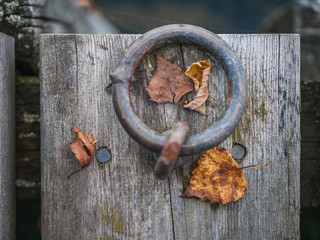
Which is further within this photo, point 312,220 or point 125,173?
point 312,220

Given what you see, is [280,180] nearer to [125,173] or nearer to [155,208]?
[155,208]

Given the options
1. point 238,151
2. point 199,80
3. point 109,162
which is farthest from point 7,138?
point 238,151

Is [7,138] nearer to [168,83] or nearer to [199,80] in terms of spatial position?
[168,83]

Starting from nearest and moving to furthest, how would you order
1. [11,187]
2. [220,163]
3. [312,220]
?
[220,163] → [11,187] → [312,220]

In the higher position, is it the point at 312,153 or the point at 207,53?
the point at 207,53

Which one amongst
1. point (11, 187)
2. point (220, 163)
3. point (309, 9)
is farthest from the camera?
point (309, 9)

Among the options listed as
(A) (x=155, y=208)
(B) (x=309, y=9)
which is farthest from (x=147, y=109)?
(B) (x=309, y=9)
